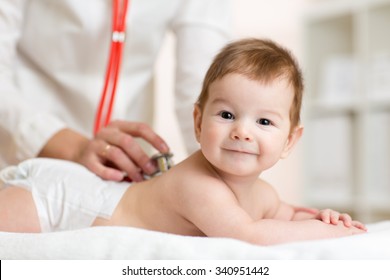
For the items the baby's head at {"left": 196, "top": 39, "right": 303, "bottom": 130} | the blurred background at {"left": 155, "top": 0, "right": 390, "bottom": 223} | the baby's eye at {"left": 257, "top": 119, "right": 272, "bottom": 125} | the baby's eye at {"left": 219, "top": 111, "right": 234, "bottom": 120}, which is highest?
the baby's head at {"left": 196, "top": 39, "right": 303, "bottom": 130}

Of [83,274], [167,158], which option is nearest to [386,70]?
[167,158]

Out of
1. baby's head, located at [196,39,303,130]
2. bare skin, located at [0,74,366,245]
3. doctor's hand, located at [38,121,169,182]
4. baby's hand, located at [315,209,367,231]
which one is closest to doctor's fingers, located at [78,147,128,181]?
doctor's hand, located at [38,121,169,182]

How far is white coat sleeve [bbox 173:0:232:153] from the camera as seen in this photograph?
53.5 inches

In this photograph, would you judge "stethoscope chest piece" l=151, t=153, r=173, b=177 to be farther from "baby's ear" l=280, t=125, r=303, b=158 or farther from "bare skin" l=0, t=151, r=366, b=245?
"baby's ear" l=280, t=125, r=303, b=158

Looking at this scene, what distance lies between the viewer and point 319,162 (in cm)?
270

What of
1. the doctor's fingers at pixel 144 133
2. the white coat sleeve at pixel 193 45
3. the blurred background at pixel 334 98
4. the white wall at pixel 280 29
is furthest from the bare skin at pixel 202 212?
the white wall at pixel 280 29

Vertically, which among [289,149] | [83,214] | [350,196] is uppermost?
[289,149]

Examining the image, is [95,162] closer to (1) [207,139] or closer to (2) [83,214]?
(2) [83,214]

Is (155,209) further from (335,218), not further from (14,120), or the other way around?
(14,120)

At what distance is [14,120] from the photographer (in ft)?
3.57

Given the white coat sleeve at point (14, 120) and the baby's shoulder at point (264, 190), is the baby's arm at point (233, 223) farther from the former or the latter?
the white coat sleeve at point (14, 120)

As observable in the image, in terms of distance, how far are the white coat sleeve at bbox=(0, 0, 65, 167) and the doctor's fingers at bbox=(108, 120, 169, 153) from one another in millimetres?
160

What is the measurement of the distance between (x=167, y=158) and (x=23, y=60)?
0.56 metres

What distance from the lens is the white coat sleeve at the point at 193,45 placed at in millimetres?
1358
